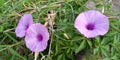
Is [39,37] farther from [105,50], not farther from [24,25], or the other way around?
[105,50]

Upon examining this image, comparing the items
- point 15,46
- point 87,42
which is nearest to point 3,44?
point 15,46

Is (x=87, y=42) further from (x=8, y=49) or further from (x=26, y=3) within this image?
(x=26, y=3)

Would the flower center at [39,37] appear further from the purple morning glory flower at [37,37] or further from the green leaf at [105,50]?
the green leaf at [105,50]

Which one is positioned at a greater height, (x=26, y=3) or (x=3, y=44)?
(x=26, y=3)

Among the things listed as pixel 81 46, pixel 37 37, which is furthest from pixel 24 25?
pixel 81 46

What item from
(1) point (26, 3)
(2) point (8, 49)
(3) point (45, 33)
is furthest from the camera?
(1) point (26, 3)

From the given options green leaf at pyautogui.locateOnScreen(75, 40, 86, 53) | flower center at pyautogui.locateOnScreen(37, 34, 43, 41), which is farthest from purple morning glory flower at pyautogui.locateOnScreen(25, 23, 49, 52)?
green leaf at pyautogui.locateOnScreen(75, 40, 86, 53)
